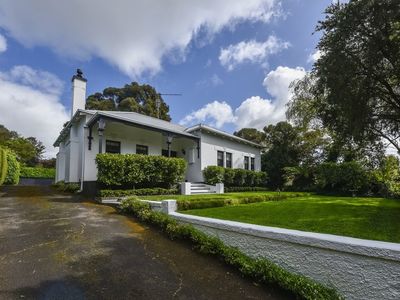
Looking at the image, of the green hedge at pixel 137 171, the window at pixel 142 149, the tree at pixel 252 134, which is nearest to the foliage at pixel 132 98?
the tree at pixel 252 134

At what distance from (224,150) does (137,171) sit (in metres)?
9.57

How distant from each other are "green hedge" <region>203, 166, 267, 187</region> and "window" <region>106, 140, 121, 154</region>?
19.6 ft

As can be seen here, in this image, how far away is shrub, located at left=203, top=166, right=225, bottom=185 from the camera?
57.6 ft

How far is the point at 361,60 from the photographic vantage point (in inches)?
310

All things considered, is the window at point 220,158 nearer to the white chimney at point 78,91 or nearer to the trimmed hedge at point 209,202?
the trimmed hedge at point 209,202

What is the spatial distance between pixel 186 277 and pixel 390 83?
30.0 feet

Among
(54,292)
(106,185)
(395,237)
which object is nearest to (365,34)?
(395,237)

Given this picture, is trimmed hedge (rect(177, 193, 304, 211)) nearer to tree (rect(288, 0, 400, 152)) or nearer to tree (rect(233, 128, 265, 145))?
tree (rect(288, 0, 400, 152))

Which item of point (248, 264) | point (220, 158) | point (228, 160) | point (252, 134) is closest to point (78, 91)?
point (220, 158)

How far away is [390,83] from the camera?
873cm

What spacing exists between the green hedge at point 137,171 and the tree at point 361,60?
27.2 feet

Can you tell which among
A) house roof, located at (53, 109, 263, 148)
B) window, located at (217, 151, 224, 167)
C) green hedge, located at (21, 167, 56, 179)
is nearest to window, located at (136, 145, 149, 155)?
house roof, located at (53, 109, 263, 148)

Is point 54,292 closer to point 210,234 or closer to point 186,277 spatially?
point 186,277

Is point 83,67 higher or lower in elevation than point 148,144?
higher
